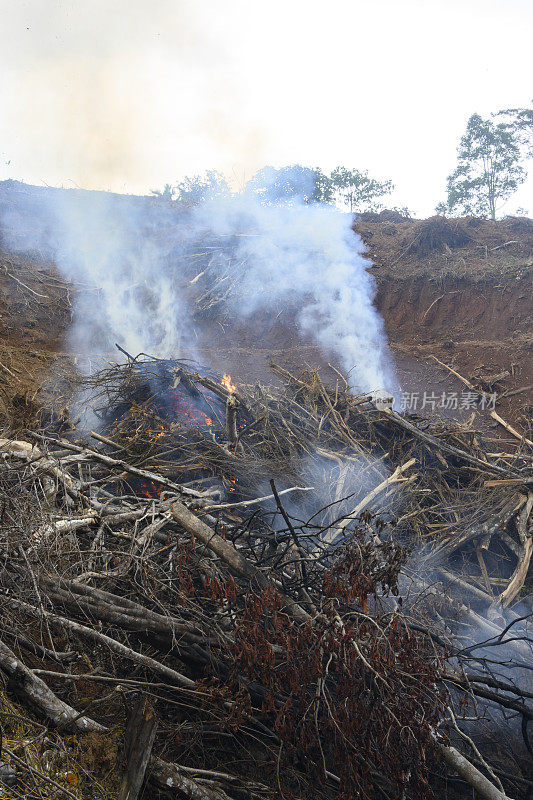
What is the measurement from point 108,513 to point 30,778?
68.8 inches

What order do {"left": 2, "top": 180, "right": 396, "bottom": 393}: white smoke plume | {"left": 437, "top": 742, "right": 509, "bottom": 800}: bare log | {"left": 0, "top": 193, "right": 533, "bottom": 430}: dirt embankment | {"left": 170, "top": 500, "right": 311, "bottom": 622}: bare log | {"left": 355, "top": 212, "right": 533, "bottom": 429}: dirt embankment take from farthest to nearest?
{"left": 2, "top": 180, "right": 396, "bottom": 393}: white smoke plume < {"left": 355, "top": 212, "right": 533, "bottom": 429}: dirt embankment < {"left": 0, "top": 193, "right": 533, "bottom": 430}: dirt embankment < {"left": 170, "top": 500, "right": 311, "bottom": 622}: bare log < {"left": 437, "top": 742, "right": 509, "bottom": 800}: bare log

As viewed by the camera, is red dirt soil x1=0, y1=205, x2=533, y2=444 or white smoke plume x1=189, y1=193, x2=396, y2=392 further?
white smoke plume x1=189, y1=193, x2=396, y2=392

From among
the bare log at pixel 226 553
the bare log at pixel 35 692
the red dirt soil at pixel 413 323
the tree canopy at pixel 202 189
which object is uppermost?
the tree canopy at pixel 202 189

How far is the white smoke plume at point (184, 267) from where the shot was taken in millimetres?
13148

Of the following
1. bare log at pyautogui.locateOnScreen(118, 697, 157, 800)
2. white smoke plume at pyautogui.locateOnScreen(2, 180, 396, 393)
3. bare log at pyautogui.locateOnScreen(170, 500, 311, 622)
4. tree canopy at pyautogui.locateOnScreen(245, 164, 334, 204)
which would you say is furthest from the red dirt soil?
bare log at pyautogui.locateOnScreen(118, 697, 157, 800)

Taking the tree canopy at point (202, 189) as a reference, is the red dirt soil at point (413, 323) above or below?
below

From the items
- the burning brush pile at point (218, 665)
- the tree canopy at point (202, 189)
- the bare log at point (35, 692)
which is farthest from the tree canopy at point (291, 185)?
the bare log at point (35, 692)

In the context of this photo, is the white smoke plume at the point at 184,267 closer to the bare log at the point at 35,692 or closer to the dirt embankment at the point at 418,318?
the dirt embankment at the point at 418,318

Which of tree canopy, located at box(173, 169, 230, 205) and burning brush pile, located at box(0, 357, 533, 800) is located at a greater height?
tree canopy, located at box(173, 169, 230, 205)

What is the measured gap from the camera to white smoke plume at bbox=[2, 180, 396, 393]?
13148mm

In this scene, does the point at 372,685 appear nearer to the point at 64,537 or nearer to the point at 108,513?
the point at 64,537

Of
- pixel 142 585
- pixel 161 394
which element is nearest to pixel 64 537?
pixel 142 585

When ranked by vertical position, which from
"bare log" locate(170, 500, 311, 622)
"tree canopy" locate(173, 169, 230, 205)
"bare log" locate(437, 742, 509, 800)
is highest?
"tree canopy" locate(173, 169, 230, 205)

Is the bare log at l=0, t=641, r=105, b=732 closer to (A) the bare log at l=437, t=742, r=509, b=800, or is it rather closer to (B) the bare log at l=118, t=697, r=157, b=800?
(B) the bare log at l=118, t=697, r=157, b=800
